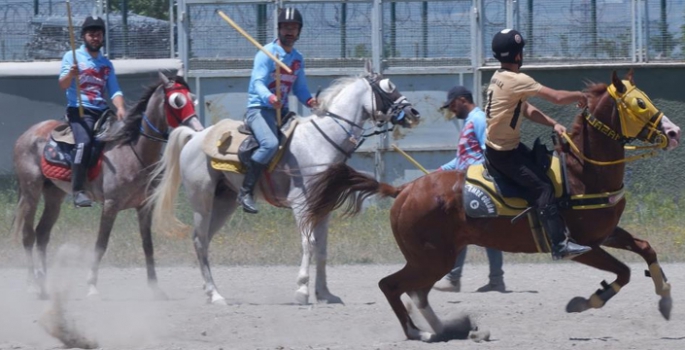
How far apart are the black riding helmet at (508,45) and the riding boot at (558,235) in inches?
41.1

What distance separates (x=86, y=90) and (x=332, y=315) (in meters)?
3.64

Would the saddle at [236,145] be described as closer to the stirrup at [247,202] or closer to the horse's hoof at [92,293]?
the stirrup at [247,202]

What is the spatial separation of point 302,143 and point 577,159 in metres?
3.06

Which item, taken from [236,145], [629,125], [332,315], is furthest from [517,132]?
[236,145]

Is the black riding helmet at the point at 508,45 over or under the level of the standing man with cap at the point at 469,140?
over

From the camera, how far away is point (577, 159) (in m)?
7.21

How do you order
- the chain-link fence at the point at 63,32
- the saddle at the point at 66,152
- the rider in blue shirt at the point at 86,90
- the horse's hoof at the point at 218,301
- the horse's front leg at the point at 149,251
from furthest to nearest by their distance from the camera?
1. the chain-link fence at the point at 63,32
2. the saddle at the point at 66,152
3. the rider in blue shirt at the point at 86,90
4. the horse's front leg at the point at 149,251
5. the horse's hoof at the point at 218,301

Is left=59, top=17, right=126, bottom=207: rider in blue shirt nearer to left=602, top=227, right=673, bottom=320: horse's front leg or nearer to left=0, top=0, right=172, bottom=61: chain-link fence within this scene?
left=602, top=227, right=673, bottom=320: horse's front leg

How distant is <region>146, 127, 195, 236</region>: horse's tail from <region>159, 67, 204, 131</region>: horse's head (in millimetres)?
78

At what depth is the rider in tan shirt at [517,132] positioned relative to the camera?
23.1 feet

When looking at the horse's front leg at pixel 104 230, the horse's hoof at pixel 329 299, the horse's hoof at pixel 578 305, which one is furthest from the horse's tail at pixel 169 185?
the horse's hoof at pixel 578 305

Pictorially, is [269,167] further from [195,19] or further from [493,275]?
[195,19]

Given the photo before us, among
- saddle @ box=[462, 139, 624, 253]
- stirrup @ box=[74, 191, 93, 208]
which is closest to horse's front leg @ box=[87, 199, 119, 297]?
stirrup @ box=[74, 191, 93, 208]

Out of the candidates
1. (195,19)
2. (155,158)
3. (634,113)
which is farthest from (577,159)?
(195,19)
